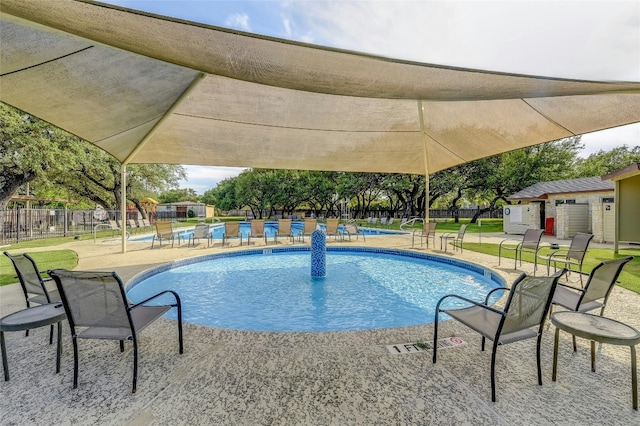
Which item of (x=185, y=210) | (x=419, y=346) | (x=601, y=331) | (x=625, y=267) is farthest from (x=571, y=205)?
(x=185, y=210)

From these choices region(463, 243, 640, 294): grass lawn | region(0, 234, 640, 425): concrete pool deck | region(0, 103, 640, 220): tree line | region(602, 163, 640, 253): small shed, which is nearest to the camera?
region(0, 234, 640, 425): concrete pool deck

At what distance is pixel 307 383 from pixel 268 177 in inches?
1021

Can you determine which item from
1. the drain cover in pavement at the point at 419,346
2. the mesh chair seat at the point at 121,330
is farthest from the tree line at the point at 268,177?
the mesh chair seat at the point at 121,330

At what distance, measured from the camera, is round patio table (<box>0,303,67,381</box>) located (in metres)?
2.10

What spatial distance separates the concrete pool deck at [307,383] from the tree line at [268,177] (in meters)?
7.31

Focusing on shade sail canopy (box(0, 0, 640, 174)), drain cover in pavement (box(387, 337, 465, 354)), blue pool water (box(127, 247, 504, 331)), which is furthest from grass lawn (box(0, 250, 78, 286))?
drain cover in pavement (box(387, 337, 465, 354))

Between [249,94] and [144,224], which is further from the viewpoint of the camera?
[144,224]

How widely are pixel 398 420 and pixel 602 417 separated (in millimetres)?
1237

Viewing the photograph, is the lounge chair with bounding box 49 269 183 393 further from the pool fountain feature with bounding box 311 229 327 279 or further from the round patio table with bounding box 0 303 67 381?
the pool fountain feature with bounding box 311 229 327 279

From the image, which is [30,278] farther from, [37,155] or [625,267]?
[37,155]

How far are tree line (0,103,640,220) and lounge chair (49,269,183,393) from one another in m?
8.70

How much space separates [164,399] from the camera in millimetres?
1927

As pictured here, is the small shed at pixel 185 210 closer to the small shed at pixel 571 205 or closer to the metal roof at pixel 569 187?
the metal roof at pixel 569 187

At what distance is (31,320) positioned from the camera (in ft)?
7.12
